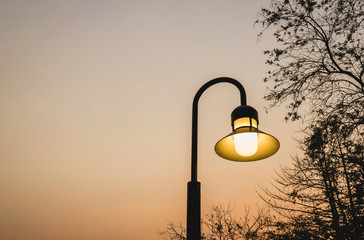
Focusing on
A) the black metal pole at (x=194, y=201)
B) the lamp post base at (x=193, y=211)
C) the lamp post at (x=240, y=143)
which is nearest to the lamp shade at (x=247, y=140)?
the lamp post at (x=240, y=143)

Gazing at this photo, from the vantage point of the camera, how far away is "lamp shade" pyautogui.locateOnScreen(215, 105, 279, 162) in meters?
2.70

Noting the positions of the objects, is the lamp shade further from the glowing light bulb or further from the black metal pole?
the black metal pole

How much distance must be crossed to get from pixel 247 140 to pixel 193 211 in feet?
3.15

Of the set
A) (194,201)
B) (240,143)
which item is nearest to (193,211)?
(194,201)

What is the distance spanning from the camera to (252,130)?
2.67m

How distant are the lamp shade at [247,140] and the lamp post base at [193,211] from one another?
663 millimetres

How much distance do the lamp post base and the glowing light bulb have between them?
65cm

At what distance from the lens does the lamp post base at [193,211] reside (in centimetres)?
226

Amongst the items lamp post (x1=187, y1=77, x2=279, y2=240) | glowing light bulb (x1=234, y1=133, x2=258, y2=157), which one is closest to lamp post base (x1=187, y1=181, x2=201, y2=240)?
lamp post (x1=187, y1=77, x2=279, y2=240)

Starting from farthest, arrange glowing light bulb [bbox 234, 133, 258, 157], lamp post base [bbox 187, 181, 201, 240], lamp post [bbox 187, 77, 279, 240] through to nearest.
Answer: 1. glowing light bulb [bbox 234, 133, 258, 157]
2. lamp post [bbox 187, 77, 279, 240]
3. lamp post base [bbox 187, 181, 201, 240]

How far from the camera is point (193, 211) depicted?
7.66ft

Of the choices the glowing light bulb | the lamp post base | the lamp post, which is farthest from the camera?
the glowing light bulb

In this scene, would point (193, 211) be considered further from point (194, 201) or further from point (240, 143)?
point (240, 143)

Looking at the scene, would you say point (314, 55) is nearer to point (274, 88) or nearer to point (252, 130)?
point (274, 88)
